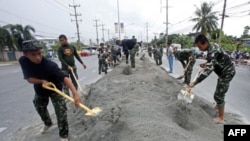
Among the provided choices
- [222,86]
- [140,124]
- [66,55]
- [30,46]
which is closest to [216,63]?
[222,86]

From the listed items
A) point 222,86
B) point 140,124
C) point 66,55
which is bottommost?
point 140,124

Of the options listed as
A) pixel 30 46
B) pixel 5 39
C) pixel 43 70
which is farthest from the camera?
pixel 5 39

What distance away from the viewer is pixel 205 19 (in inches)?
1868

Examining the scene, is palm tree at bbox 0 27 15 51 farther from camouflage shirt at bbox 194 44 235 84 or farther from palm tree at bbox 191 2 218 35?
camouflage shirt at bbox 194 44 235 84

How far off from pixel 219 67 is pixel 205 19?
4576cm

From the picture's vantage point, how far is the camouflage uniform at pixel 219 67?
4.52 m

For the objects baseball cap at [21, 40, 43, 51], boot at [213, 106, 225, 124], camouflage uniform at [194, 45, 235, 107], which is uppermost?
baseball cap at [21, 40, 43, 51]

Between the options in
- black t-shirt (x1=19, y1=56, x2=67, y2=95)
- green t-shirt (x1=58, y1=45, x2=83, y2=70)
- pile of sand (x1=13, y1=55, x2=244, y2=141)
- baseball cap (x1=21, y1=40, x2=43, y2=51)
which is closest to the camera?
pile of sand (x1=13, y1=55, x2=244, y2=141)

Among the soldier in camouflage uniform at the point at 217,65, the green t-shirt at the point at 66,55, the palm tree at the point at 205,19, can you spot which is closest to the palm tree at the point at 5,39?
the palm tree at the point at 205,19

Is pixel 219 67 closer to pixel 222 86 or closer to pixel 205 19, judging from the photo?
pixel 222 86

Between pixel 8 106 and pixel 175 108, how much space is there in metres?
5.08

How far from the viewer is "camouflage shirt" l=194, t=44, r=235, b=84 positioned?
4.52 m

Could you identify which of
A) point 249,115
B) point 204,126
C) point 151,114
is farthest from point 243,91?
point 151,114

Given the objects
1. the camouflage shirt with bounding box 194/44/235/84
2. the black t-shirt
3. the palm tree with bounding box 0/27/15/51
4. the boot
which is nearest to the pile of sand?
the boot
